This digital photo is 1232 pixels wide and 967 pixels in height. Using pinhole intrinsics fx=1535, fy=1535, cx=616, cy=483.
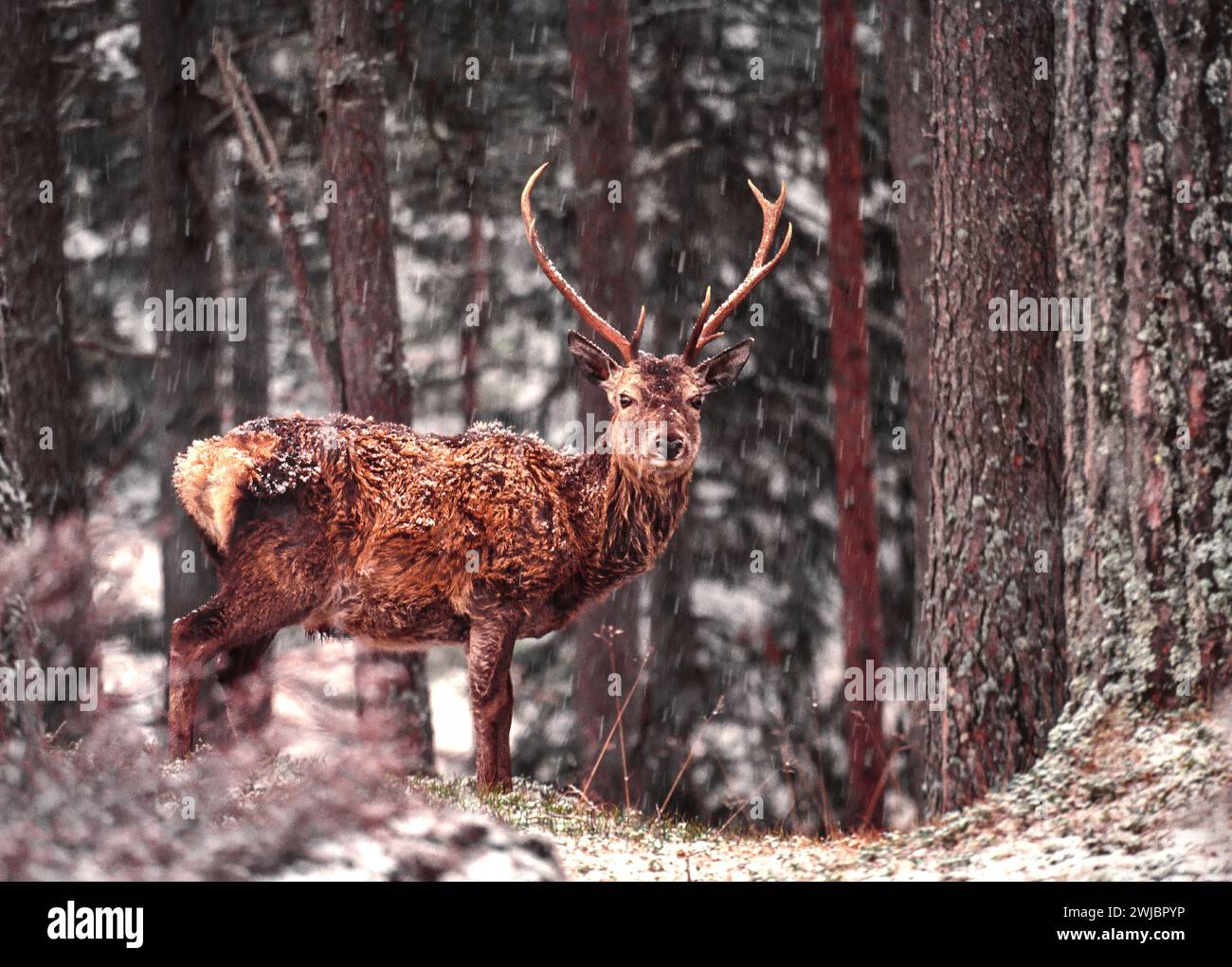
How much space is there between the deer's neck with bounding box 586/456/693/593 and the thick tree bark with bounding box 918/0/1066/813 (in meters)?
1.79

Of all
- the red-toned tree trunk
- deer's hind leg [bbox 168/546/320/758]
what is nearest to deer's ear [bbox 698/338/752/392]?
deer's hind leg [bbox 168/546/320/758]

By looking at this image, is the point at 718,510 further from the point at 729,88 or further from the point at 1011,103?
the point at 1011,103

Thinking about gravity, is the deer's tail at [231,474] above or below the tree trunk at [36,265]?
below

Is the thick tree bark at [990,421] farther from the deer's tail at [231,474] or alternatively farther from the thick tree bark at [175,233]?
the thick tree bark at [175,233]

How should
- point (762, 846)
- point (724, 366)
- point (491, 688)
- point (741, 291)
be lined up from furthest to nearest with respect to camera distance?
point (724, 366), point (741, 291), point (491, 688), point (762, 846)

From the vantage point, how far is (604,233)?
45.0 ft

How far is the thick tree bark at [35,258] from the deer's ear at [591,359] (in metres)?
5.86

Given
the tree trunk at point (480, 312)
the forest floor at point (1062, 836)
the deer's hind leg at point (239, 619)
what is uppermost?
the tree trunk at point (480, 312)

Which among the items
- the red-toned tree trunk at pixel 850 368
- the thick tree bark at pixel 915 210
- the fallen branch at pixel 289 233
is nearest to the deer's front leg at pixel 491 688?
the fallen branch at pixel 289 233

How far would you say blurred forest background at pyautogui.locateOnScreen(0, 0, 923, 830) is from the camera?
51.5 ft

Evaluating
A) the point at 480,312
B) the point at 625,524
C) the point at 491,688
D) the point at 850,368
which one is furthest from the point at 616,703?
the point at 480,312

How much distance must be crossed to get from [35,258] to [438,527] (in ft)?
22.1

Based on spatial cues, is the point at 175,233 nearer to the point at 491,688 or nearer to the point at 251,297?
the point at 251,297

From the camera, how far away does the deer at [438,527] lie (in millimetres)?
9141
